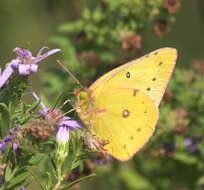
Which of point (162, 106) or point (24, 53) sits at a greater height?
point (24, 53)

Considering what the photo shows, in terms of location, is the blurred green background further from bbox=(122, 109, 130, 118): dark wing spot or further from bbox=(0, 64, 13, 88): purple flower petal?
bbox=(0, 64, 13, 88): purple flower petal

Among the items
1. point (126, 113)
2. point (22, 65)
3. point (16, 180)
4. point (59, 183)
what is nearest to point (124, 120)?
point (126, 113)

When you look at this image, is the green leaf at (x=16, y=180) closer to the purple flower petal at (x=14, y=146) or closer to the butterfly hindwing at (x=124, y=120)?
the purple flower petal at (x=14, y=146)

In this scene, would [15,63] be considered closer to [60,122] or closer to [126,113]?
[60,122]

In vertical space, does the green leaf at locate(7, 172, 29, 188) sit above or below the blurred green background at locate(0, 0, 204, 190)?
above

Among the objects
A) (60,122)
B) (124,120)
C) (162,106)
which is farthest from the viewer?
(162,106)

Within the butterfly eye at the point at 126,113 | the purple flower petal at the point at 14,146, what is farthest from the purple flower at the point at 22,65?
the butterfly eye at the point at 126,113

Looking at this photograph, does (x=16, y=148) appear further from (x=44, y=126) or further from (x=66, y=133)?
(x=66, y=133)

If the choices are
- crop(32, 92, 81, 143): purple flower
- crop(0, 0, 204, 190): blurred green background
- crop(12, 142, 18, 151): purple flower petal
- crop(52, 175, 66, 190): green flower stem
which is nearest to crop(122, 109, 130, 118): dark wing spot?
crop(0, 0, 204, 190): blurred green background

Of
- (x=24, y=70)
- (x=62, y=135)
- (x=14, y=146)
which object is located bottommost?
(x=62, y=135)
